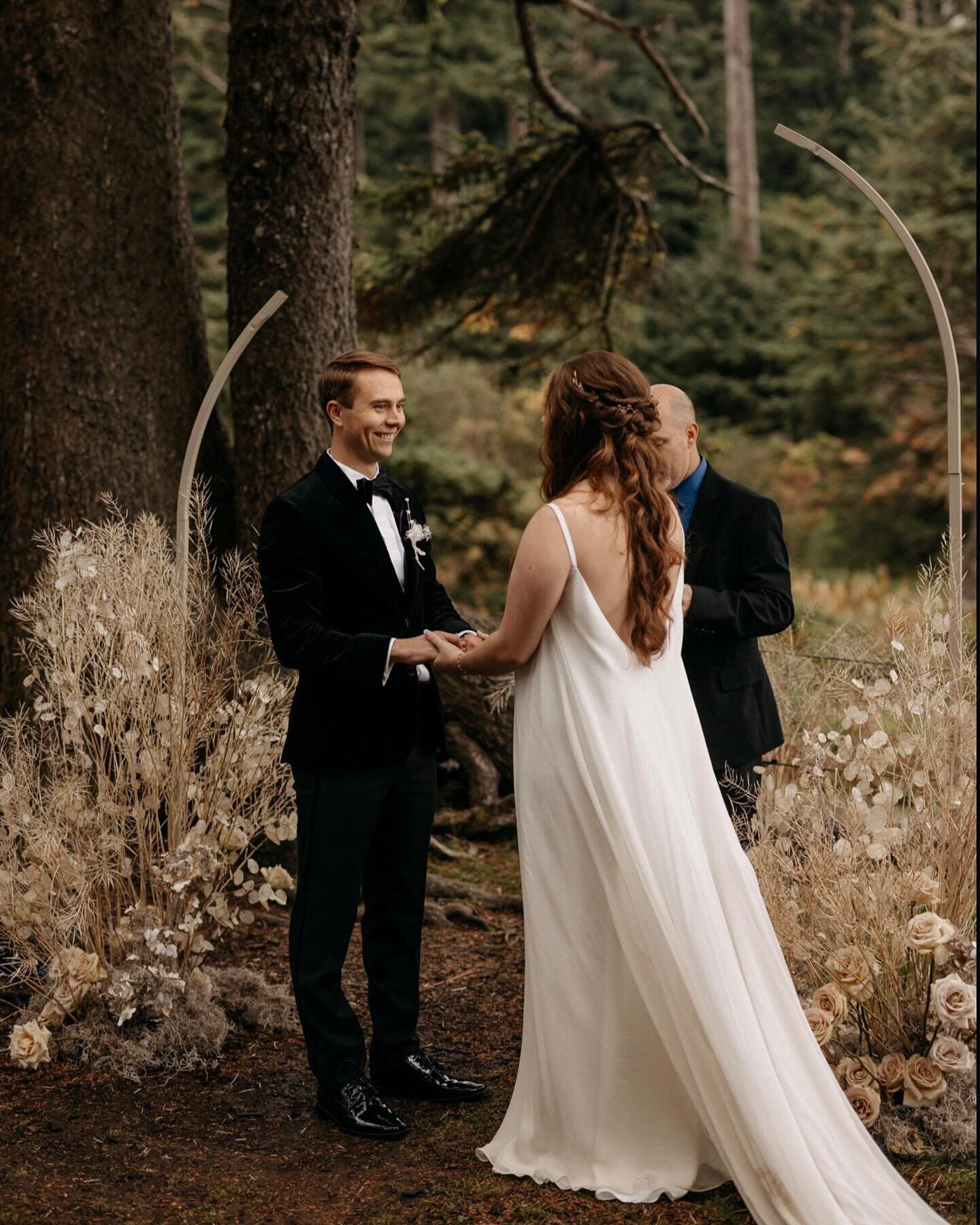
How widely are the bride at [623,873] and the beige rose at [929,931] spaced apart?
0.34 metres

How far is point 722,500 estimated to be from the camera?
12.8ft

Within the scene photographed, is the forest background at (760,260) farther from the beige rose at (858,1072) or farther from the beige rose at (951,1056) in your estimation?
the beige rose at (951,1056)

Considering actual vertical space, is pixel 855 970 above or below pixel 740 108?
below

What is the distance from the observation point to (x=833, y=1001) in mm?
3270

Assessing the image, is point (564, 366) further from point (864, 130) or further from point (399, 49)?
point (864, 130)

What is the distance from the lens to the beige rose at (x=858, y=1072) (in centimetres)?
332

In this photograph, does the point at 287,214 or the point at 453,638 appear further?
the point at 287,214

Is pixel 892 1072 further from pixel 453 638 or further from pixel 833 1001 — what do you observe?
pixel 453 638

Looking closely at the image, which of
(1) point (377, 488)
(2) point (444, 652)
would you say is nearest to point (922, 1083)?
(2) point (444, 652)

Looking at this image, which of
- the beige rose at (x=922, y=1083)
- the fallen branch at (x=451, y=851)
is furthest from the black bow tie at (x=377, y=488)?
the fallen branch at (x=451, y=851)

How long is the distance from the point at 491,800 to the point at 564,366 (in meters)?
3.87

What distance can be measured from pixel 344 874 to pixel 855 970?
1.27 m

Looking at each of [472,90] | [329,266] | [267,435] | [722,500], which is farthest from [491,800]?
[472,90]

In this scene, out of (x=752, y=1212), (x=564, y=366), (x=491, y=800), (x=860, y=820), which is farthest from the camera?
(x=491, y=800)
